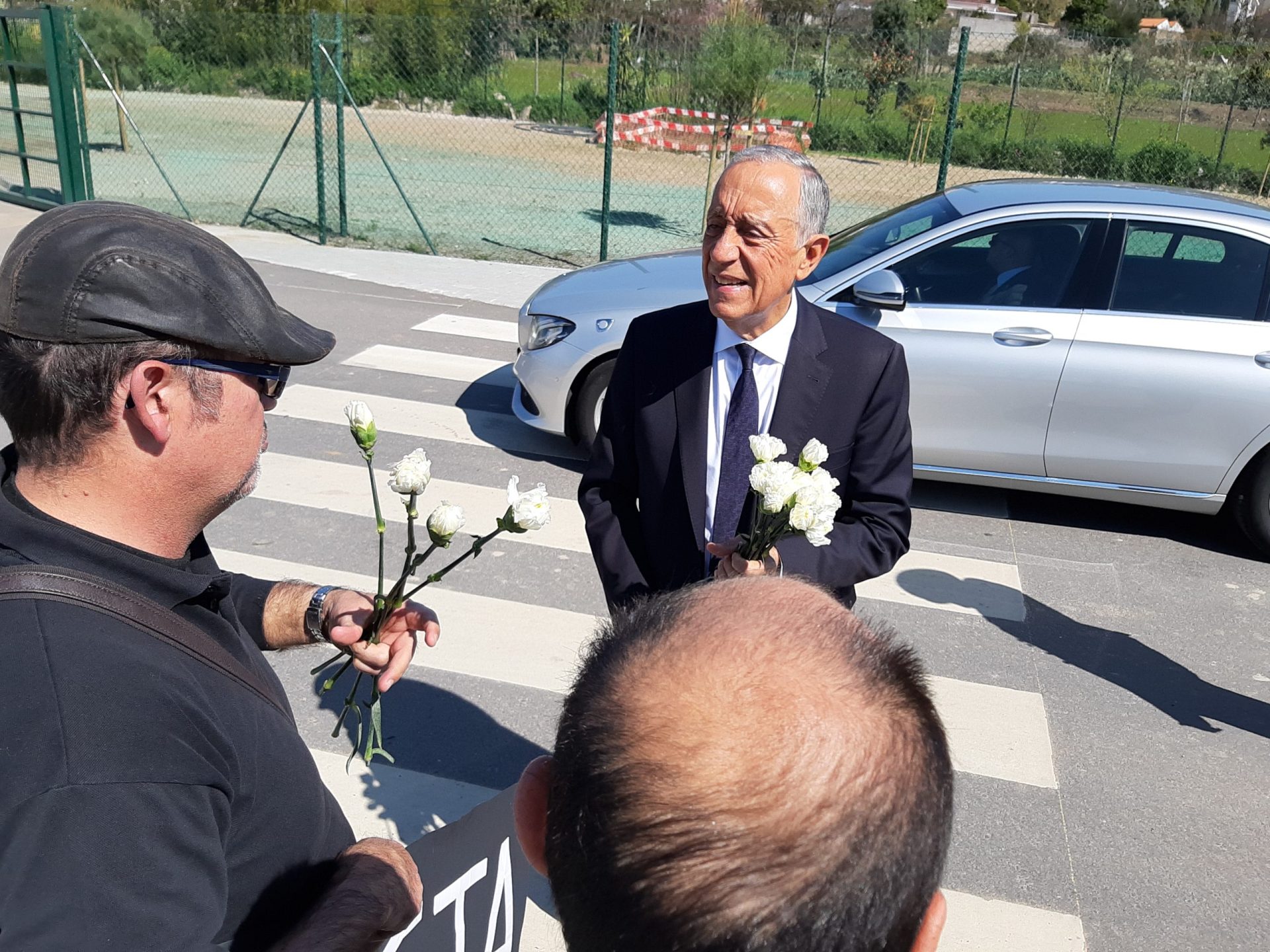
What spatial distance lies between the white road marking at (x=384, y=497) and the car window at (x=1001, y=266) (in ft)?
7.27

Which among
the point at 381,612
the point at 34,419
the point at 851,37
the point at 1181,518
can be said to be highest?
the point at 851,37

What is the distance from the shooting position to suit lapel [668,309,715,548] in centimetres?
252

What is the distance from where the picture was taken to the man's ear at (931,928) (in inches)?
37.3

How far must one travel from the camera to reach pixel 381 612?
199 centimetres

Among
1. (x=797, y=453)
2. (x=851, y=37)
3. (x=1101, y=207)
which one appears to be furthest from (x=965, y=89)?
(x=797, y=453)

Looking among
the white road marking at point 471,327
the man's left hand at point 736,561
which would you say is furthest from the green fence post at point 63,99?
the man's left hand at point 736,561

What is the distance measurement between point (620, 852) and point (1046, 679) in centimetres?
381

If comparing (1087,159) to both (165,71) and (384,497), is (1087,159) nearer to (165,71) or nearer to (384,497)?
(384,497)

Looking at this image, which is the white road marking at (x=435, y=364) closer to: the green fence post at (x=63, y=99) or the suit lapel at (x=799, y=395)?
the suit lapel at (x=799, y=395)

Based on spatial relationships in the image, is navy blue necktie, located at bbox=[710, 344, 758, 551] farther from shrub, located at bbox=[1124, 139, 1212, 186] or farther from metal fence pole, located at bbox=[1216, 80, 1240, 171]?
shrub, located at bbox=[1124, 139, 1212, 186]

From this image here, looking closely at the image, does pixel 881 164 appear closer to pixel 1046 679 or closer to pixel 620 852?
pixel 1046 679

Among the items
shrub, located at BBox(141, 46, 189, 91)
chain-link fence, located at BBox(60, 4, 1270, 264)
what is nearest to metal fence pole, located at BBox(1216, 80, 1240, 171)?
chain-link fence, located at BBox(60, 4, 1270, 264)

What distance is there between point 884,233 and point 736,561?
4329 mm

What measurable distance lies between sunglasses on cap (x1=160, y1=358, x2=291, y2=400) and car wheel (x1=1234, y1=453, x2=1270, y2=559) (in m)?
5.27
